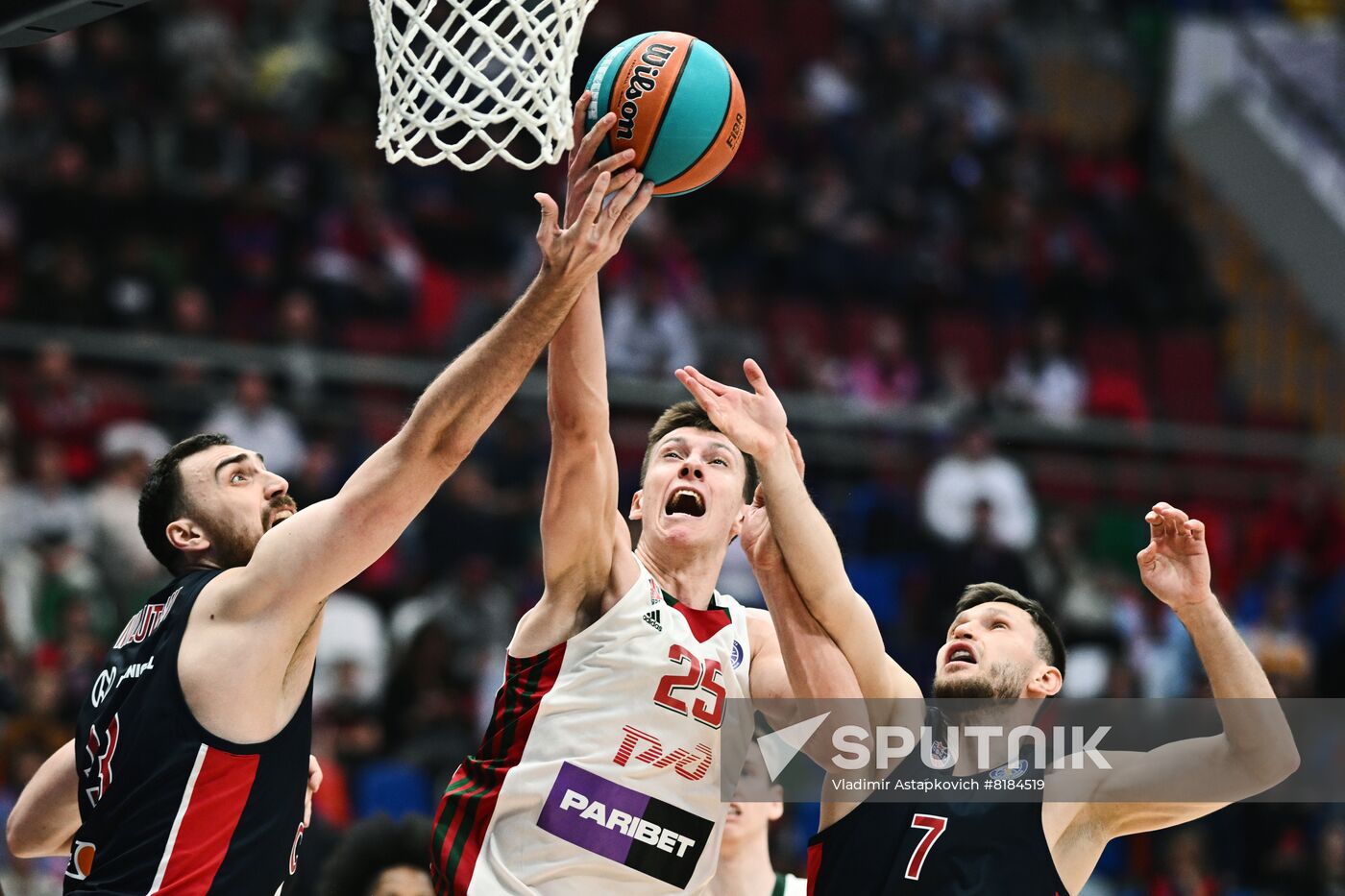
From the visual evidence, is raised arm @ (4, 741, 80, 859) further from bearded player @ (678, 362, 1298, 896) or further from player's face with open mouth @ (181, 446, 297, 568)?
bearded player @ (678, 362, 1298, 896)

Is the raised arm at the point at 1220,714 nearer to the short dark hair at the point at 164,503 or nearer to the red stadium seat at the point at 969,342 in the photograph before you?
the short dark hair at the point at 164,503

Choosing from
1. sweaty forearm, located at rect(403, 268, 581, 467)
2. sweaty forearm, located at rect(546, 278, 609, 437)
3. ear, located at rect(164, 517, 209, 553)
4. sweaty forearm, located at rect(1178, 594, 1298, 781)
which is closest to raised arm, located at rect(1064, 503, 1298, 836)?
sweaty forearm, located at rect(1178, 594, 1298, 781)

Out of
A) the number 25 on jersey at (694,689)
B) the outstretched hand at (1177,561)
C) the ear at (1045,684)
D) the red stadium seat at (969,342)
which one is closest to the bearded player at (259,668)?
the number 25 on jersey at (694,689)

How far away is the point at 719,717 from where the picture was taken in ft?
16.3

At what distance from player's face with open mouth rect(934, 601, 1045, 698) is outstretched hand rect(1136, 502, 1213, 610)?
0.47 m

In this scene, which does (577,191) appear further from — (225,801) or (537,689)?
(225,801)

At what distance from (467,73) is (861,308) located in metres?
10.3

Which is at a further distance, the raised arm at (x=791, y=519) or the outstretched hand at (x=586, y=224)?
the raised arm at (x=791, y=519)

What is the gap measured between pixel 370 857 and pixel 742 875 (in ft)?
4.30

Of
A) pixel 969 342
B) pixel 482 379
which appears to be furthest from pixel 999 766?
pixel 969 342

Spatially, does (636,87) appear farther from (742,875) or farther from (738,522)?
(742,875)

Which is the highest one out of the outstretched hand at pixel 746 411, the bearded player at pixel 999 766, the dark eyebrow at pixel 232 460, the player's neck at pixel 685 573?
the outstretched hand at pixel 746 411

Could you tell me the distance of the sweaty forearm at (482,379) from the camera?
427 cm

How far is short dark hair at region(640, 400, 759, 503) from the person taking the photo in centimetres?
541
